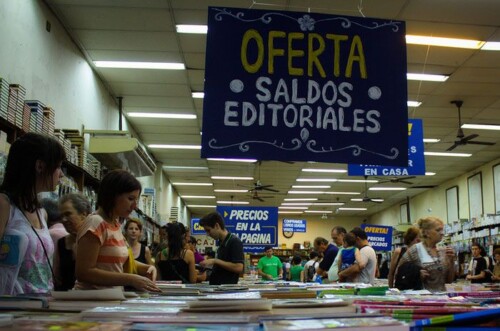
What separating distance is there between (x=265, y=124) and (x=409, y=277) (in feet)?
6.59

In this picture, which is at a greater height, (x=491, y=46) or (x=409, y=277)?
(x=491, y=46)

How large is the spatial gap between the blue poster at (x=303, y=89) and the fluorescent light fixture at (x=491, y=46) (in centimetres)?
484

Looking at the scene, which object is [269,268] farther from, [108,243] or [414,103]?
[108,243]

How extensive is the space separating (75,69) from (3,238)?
241 inches

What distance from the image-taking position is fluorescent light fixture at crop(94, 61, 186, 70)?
8.29 m

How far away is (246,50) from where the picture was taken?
10.3ft

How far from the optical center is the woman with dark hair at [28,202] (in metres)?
2.08

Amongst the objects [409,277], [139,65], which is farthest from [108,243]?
[139,65]

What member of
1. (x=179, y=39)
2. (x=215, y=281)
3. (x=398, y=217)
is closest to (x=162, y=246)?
(x=215, y=281)

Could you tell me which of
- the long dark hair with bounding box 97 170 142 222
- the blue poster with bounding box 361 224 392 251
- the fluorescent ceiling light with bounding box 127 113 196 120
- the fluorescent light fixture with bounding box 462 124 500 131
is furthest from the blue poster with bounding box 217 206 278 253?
the long dark hair with bounding box 97 170 142 222

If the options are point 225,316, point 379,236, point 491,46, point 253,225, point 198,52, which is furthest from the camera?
point 379,236

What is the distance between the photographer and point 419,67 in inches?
325

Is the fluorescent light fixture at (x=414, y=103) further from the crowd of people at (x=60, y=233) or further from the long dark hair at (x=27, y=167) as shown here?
the long dark hair at (x=27, y=167)

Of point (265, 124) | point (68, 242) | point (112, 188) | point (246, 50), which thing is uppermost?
point (246, 50)
